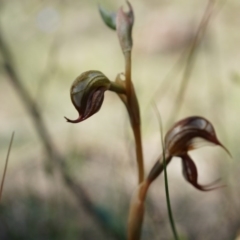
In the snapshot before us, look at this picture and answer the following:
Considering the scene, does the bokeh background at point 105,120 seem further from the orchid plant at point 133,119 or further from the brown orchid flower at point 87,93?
the brown orchid flower at point 87,93

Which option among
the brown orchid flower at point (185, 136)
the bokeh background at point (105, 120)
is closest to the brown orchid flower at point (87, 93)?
the brown orchid flower at point (185, 136)

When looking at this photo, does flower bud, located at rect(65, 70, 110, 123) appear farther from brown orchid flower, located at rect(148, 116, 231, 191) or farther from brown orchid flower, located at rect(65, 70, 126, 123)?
brown orchid flower, located at rect(148, 116, 231, 191)

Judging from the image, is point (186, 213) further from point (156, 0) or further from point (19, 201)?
point (156, 0)

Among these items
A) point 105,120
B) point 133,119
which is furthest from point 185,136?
point 105,120

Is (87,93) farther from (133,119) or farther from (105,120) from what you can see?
(105,120)

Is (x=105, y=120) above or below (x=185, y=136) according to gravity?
above

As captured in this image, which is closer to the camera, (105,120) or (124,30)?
(124,30)

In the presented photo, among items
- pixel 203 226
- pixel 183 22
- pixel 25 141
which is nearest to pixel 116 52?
pixel 183 22
